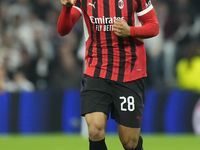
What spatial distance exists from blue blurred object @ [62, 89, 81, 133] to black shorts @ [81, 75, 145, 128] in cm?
426

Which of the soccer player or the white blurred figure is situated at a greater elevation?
the soccer player

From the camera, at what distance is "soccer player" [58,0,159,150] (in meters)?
5.05

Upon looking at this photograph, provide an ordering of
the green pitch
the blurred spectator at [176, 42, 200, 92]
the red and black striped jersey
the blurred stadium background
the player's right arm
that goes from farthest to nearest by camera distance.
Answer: the blurred spectator at [176, 42, 200, 92]
the blurred stadium background
the green pitch
the red and black striped jersey
the player's right arm

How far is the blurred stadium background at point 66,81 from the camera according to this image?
9273 mm

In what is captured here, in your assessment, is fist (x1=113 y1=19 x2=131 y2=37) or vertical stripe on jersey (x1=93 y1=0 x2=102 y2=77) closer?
fist (x1=113 y1=19 x2=131 y2=37)

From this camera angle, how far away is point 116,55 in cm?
514

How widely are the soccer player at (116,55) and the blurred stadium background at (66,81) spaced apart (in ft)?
9.37

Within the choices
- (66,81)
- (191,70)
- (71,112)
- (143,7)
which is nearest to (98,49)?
(143,7)

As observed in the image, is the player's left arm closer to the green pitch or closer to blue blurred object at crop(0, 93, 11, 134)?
the green pitch

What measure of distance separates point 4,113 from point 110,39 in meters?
4.72

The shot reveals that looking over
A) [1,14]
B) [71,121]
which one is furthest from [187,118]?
[1,14]

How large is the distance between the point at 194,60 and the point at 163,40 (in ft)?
5.75

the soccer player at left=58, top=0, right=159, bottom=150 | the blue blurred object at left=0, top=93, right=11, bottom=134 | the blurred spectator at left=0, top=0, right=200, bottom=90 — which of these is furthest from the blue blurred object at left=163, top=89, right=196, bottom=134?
the soccer player at left=58, top=0, right=159, bottom=150

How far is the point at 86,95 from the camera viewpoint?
5.00 m
